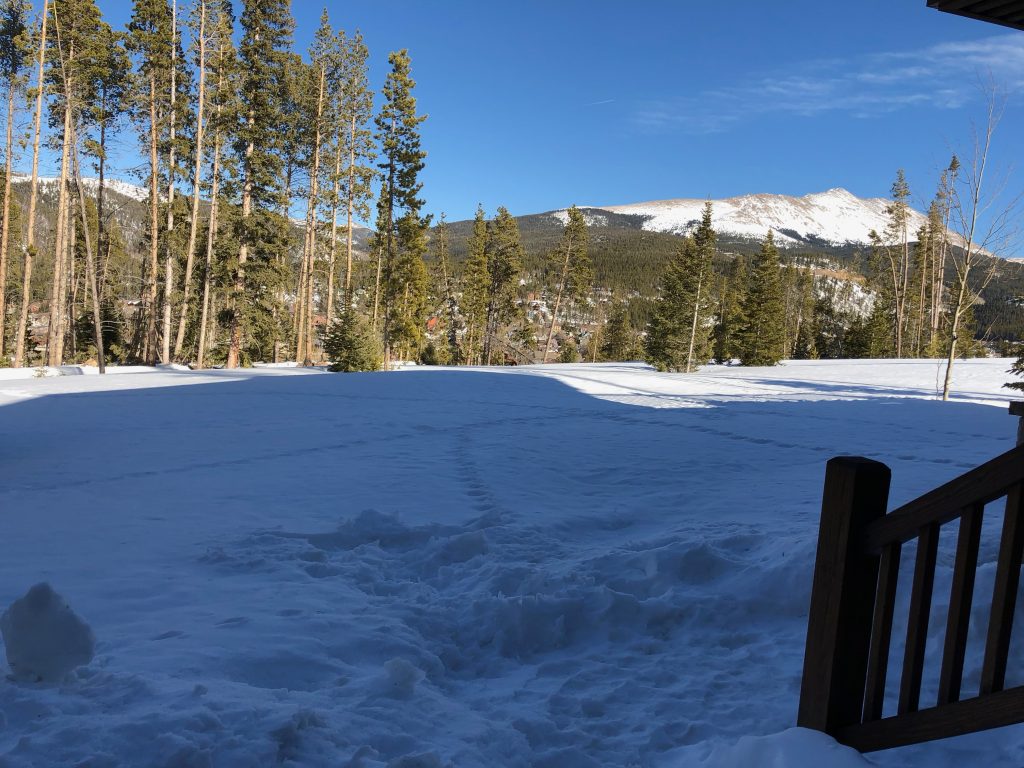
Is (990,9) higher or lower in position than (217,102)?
lower

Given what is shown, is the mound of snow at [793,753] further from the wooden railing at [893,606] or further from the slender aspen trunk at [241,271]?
the slender aspen trunk at [241,271]

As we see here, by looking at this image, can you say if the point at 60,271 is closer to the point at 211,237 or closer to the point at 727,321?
the point at 211,237

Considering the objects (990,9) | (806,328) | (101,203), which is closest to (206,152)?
(101,203)

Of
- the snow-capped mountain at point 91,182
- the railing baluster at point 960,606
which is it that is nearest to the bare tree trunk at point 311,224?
the snow-capped mountain at point 91,182

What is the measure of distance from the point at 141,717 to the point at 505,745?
1297 mm

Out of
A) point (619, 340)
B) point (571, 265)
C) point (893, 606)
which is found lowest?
point (893, 606)

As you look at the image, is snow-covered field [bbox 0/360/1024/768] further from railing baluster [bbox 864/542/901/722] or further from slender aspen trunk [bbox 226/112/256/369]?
slender aspen trunk [bbox 226/112/256/369]

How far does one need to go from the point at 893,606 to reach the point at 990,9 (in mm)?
5125

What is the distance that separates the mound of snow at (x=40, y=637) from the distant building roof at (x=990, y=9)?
661cm

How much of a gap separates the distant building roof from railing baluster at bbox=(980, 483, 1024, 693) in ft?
15.9

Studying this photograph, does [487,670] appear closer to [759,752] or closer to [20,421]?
[759,752]

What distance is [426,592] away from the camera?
3855mm

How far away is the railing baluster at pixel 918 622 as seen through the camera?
1770 mm

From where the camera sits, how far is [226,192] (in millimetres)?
24625
